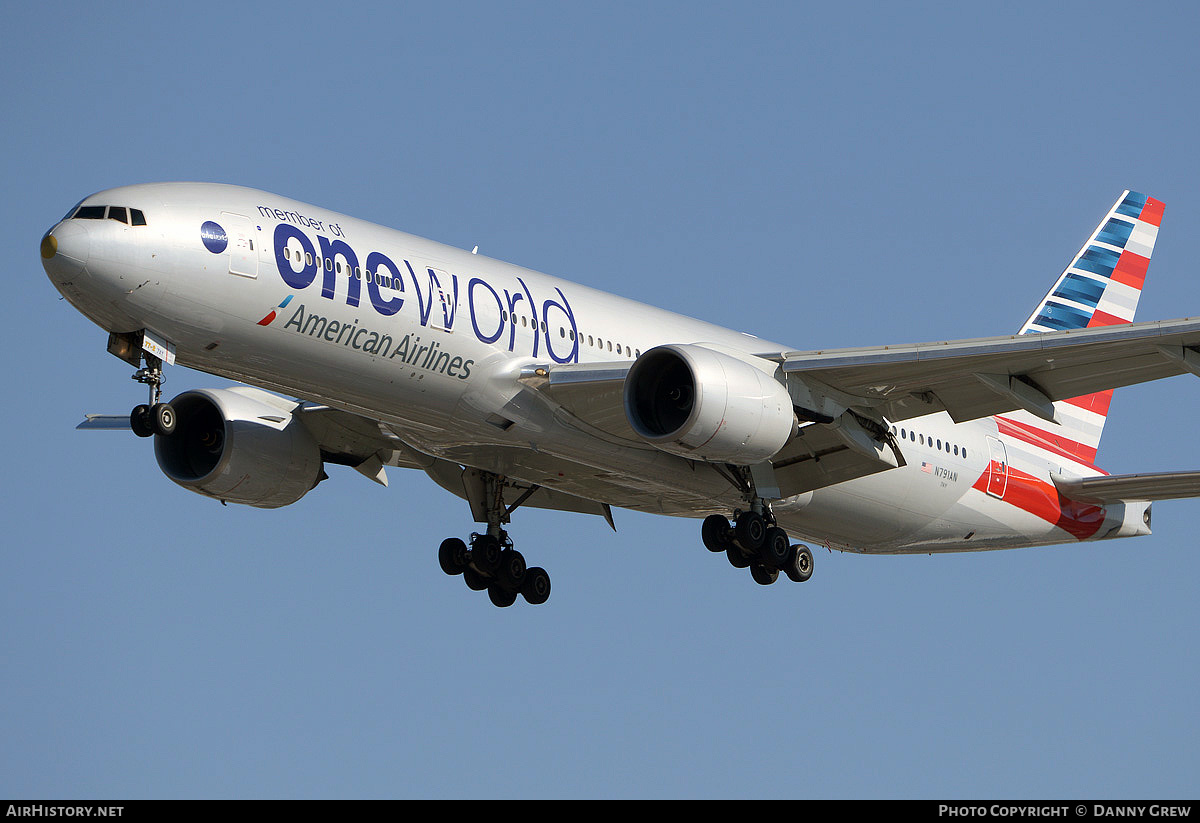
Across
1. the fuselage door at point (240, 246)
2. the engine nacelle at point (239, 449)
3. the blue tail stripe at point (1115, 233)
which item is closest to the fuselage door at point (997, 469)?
the blue tail stripe at point (1115, 233)

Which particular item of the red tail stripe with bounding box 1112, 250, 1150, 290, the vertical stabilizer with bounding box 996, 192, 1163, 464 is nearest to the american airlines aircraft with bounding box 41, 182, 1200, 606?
the vertical stabilizer with bounding box 996, 192, 1163, 464

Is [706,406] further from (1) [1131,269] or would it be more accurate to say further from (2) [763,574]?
(1) [1131,269]

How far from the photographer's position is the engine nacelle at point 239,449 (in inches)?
1144

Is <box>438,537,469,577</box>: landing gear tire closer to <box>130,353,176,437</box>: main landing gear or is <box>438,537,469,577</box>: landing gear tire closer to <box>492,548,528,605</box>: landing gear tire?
<box>492,548,528,605</box>: landing gear tire

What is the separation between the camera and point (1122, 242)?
37.7m

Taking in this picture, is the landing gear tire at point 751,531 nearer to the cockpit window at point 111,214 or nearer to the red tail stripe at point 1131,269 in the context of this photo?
the cockpit window at point 111,214

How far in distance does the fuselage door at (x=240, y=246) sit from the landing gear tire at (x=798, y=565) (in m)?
11.1

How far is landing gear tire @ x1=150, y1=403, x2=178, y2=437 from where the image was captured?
887 inches

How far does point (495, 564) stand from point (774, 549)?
5.98m

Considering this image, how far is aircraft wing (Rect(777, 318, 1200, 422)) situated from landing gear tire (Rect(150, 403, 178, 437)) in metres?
10.2

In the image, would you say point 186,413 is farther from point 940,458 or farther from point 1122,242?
point 1122,242

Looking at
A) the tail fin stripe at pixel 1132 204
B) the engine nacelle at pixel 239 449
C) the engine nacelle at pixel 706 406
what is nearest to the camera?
the engine nacelle at pixel 706 406

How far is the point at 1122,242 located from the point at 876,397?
1414cm
